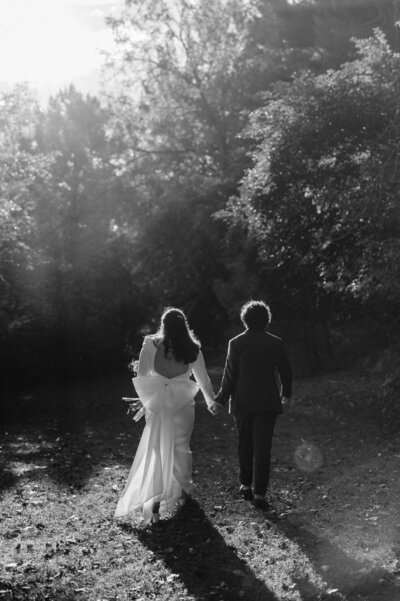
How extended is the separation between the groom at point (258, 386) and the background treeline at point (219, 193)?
5.32 meters

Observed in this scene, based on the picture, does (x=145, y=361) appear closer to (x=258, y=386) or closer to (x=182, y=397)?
(x=182, y=397)

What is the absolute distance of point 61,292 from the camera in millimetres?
30031

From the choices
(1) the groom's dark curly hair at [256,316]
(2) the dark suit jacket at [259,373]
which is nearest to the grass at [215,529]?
(2) the dark suit jacket at [259,373]

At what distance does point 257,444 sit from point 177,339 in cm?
146

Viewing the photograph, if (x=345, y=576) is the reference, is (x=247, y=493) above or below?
below

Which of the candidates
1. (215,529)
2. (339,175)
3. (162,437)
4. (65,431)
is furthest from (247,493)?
(65,431)

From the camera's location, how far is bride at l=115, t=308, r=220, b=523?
8.73 metres

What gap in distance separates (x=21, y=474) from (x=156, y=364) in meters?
5.85

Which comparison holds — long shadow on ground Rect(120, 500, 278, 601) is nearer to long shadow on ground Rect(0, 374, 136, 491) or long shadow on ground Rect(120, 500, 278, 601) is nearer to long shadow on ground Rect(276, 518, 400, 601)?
long shadow on ground Rect(276, 518, 400, 601)

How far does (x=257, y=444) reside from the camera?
8.98 m

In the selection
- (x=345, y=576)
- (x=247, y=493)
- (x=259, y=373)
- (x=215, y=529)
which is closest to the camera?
(x=345, y=576)

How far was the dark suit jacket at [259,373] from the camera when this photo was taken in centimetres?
888

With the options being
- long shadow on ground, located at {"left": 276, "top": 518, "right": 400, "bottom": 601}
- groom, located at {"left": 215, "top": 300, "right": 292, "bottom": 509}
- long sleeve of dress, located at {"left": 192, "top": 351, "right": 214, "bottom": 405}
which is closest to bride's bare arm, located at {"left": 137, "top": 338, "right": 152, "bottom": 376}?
long sleeve of dress, located at {"left": 192, "top": 351, "right": 214, "bottom": 405}

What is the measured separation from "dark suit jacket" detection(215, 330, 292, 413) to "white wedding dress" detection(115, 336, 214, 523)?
0.40 m
